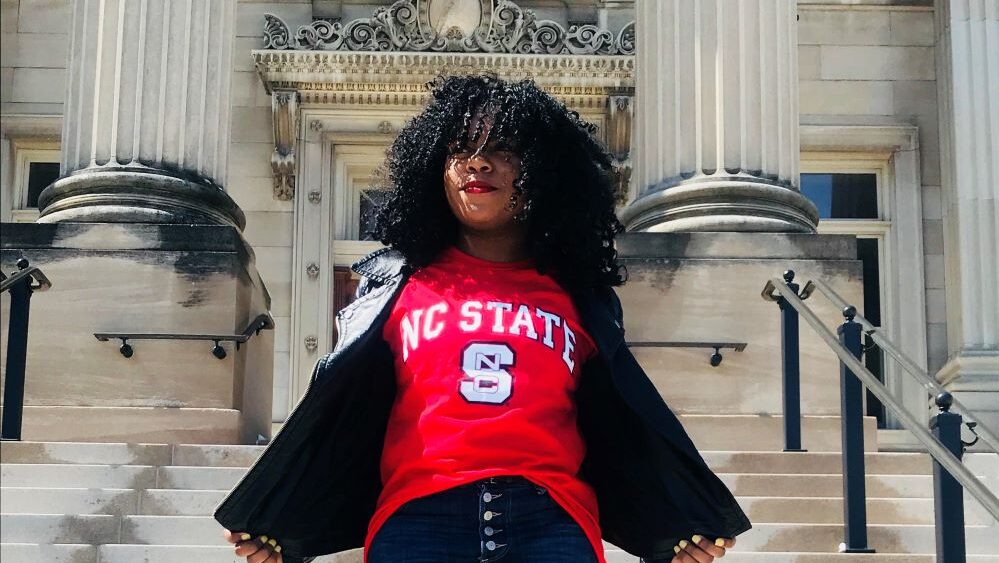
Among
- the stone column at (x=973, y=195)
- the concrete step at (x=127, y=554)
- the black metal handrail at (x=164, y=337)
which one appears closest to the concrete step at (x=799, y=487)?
the concrete step at (x=127, y=554)

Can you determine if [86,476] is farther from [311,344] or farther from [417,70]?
[417,70]

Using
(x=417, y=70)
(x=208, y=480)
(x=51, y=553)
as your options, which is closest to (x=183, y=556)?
(x=51, y=553)

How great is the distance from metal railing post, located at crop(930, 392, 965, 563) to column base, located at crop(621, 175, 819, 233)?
3.30 m

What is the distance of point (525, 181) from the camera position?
358 centimetres

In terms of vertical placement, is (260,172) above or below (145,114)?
above

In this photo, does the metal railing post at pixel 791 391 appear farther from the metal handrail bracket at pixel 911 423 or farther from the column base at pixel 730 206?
the column base at pixel 730 206

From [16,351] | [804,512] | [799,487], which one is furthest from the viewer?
[16,351]

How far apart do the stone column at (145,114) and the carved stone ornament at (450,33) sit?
142 inches

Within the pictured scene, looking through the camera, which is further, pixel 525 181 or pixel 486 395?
pixel 525 181

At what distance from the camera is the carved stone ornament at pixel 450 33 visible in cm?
1295

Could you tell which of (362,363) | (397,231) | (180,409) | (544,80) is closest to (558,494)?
(362,363)

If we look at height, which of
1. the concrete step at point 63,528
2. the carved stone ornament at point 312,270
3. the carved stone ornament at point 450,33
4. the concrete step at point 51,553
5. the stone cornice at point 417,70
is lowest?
the concrete step at point 51,553

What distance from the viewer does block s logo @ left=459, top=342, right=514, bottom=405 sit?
10.8 feet

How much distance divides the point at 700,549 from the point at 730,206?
18.4 ft
